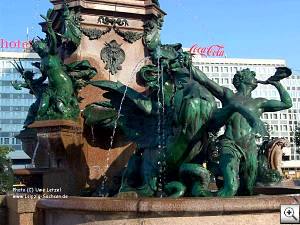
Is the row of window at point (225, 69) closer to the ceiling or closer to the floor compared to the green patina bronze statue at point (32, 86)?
closer to the ceiling

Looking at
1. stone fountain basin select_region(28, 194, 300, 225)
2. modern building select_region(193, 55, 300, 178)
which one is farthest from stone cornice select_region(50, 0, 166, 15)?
modern building select_region(193, 55, 300, 178)

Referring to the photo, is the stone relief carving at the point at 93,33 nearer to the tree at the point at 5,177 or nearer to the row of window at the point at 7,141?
the tree at the point at 5,177

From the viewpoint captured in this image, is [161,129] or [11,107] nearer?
[161,129]

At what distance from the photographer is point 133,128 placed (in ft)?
31.8

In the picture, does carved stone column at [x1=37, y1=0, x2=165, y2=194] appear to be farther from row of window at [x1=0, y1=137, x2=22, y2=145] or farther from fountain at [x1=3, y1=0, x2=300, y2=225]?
row of window at [x1=0, y1=137, x2=22, y2=145]

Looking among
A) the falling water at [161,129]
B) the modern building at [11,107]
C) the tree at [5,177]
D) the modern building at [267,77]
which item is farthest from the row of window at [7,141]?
the falling water at [161,129]

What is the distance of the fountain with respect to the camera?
6086 millimetres

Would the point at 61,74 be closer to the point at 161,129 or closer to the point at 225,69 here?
the point at 161,129

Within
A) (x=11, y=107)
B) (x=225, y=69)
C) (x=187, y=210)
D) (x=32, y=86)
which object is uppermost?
(x=225, y=69)

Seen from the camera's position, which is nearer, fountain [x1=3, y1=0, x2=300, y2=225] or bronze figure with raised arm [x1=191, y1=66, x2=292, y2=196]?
fountain [x1=3, y1=0, x2=300, y2=225]

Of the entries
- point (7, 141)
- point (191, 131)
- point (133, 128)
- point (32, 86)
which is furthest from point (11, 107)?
point (191, 131)

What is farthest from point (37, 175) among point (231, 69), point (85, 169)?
point (231, 69)

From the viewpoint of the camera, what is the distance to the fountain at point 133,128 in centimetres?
609

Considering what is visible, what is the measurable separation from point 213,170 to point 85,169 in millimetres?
3184
